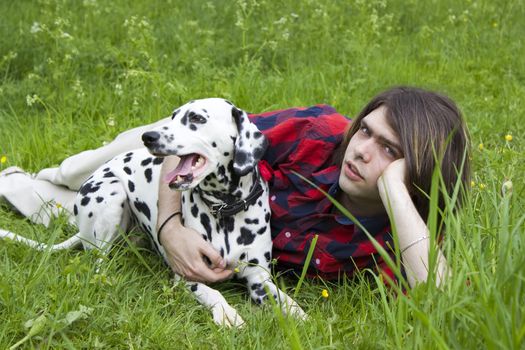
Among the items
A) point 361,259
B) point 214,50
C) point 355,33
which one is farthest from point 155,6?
point 361,259

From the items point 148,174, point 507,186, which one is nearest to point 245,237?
point 148,174

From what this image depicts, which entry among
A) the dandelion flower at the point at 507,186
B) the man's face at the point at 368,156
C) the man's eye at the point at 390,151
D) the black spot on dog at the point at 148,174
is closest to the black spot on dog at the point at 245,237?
the man's face at the point at 368,156

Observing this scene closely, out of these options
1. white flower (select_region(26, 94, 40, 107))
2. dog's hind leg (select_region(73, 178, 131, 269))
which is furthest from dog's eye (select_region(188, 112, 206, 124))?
white flower (select_region(26, 94, 40, 107))

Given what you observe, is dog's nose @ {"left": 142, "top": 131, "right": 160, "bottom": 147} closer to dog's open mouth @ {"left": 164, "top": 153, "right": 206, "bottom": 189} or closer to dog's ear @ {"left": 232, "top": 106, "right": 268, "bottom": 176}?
dog's open mouth @ {"left": 164, "top": 153, "right": 206, "bottom": 189}

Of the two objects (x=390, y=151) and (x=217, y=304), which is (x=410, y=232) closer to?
(x=390, y=151)

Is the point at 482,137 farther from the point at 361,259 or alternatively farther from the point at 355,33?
the point at 361,259

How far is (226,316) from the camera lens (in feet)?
10.0

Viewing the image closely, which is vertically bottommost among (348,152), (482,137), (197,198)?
(482,137)

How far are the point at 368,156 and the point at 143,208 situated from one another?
1.17 m

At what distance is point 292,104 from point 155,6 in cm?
243

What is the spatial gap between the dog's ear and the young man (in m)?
0.18

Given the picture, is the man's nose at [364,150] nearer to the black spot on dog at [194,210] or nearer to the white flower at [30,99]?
the black spot on dog at [194,210]

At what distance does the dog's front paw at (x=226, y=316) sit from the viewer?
9.93ft

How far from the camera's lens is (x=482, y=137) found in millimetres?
5324
